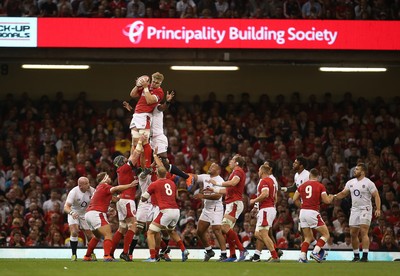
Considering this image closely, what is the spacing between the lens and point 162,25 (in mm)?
30141

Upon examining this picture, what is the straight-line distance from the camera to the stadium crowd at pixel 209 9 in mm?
30703

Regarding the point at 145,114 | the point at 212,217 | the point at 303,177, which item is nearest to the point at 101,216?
the point at 145,114

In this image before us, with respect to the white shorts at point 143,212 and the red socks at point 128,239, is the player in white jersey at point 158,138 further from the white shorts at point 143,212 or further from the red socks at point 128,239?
the red socks at point 128,239

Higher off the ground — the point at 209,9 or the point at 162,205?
the point at 209,9

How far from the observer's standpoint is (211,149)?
1250 inches

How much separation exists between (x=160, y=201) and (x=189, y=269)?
291 cm

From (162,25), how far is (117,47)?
137cm

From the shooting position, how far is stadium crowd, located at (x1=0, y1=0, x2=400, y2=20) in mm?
30703

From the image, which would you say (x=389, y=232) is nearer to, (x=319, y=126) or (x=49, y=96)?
(x=319, y=126)

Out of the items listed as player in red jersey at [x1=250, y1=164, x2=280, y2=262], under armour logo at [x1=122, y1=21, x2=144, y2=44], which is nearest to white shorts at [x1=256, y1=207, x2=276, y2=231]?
player in red jersey at [x1=250, y1=164, x2=280, y2=262]

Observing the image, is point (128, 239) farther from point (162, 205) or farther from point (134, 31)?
point (134, 31)

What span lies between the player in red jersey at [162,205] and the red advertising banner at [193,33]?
319 inches

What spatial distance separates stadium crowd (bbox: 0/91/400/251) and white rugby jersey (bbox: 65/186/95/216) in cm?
355

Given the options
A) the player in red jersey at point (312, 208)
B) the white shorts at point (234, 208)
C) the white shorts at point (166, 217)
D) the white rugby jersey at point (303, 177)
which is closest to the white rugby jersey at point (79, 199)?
the white shorts at point (166, 217)
